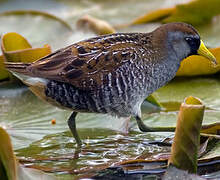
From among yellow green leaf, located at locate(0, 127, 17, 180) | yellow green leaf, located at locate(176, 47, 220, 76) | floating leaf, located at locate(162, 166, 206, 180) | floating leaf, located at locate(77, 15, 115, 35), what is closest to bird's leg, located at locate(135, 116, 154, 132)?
floating leaf, located at locate(162, 166, 206, 180)

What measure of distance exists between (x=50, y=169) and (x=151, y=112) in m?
1.19

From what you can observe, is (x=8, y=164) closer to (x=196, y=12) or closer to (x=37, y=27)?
(x=37, y=27)

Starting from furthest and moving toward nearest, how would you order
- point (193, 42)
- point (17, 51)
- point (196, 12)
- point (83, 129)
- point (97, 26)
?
point (196, 12) → point (97, 26) → point (17, 51) → point (83, 129) → point (193, 42)

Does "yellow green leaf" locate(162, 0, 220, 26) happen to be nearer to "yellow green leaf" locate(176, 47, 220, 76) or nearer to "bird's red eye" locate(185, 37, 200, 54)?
"yellow green leaf" locate(176, 47, 220, 76)

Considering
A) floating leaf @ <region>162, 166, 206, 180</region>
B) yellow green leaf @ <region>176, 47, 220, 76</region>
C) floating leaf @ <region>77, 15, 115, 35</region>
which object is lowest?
floating leaf @ <region>162, 166, 206, 180</region>

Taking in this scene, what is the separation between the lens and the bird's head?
398 centimetres

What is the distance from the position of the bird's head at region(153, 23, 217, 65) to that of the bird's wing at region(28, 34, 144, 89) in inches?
11.1

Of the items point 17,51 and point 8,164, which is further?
point 17,51

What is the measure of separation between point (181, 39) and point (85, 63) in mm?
735

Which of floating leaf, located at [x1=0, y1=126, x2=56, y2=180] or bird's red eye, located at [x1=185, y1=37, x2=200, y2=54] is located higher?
bird's red eye, located at [x1=185, y1=37, x2=200, y2=54]

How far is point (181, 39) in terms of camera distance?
13.2ft

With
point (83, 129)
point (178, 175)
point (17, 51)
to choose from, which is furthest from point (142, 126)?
point (17, 51)

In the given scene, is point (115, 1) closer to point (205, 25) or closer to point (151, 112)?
point (205, 25)

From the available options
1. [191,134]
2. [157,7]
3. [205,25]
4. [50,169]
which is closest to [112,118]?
[50,169]
